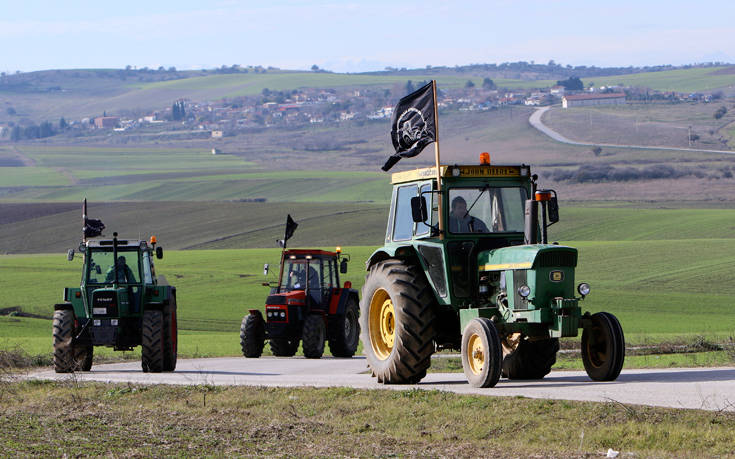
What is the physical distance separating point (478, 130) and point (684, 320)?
4763 inches

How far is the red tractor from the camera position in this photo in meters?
26.7

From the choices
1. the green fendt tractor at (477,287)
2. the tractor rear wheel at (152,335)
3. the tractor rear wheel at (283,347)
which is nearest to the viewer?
the green fendt tractor at (477,287)

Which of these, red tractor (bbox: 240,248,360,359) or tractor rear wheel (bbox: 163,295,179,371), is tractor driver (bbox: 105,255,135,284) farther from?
red tractor (bbox: 240,248,360,359)

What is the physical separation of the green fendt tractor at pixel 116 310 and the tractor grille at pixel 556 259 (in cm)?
918

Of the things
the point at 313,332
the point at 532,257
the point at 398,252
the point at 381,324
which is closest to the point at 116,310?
the point at 313,332

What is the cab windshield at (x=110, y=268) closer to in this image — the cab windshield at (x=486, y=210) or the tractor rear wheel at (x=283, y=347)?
the tractor rear wheel at (x=283, y=347)

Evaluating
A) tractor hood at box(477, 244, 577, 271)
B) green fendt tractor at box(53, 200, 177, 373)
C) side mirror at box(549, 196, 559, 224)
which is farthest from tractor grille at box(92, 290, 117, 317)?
side mirror at box(549, 196, 559, 224)

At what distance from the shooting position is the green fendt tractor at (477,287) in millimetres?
14484

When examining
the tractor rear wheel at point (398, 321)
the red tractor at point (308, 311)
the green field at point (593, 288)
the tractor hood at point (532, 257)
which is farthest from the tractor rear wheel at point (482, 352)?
the green field at point (593, 288)

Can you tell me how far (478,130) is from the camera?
158 m

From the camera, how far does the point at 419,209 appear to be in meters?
15.2

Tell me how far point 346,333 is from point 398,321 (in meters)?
12.5

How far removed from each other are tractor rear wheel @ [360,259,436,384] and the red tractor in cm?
971

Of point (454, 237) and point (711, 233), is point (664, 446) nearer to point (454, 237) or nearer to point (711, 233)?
point (454, 237)
